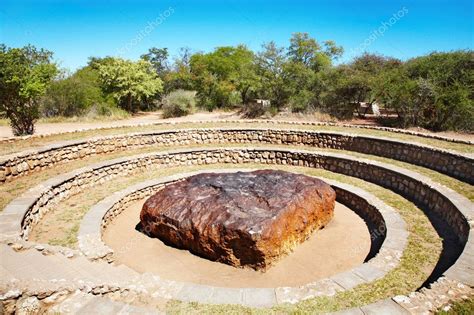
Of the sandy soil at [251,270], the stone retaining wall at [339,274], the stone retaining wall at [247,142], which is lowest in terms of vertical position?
the sandy soil at [251,270]

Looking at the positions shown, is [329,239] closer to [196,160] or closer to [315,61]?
[196,160]

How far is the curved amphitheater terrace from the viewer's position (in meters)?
4.89

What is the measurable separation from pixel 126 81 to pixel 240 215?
31.3 meters

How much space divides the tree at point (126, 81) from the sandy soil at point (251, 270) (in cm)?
2839

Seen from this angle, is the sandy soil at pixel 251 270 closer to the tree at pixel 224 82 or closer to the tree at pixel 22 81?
the tree at pixel 22 81

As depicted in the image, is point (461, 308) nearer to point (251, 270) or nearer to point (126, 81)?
point (251, 270)

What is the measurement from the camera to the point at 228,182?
9430mm

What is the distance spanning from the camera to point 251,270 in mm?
7215

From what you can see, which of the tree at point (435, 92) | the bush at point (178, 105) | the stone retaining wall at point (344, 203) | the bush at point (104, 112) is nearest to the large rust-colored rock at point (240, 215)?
the stone retaining wall at point (344, 203)

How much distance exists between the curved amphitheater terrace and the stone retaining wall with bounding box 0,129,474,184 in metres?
0.05

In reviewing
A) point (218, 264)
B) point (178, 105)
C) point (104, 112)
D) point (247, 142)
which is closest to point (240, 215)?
point (218, 264)

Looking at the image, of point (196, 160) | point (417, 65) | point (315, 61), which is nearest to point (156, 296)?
point (196, 160)

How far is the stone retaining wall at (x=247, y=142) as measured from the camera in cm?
1069

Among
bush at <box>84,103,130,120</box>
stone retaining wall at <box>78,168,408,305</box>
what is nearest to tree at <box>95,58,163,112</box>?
bush at <box>84,103,130,120</box>
